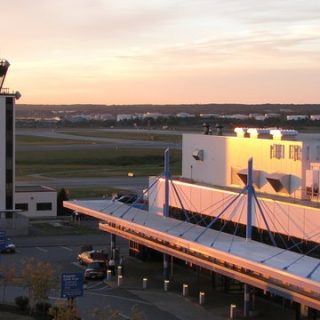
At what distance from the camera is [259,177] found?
3734 cm

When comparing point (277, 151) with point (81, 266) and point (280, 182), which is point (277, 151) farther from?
point (81, 266)

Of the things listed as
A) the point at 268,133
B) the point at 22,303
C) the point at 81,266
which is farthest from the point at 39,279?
the point at 268,133

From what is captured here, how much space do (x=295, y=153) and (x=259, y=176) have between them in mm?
2999

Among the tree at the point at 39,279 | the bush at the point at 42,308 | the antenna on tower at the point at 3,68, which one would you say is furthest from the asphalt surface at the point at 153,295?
the antenna on tower at the point at 3,68

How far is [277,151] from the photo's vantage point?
1417 inches

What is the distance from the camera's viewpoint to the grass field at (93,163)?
106m

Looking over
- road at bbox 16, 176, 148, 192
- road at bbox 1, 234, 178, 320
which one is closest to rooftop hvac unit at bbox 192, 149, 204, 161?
road at bbox 1, 234, 178, 320

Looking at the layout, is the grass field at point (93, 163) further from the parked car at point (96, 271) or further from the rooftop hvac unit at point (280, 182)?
the rooftop hvac unit at point (280, 182)

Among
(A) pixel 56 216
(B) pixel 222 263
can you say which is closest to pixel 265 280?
(B) pixel 222 263

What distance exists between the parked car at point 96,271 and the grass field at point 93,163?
56017 mm

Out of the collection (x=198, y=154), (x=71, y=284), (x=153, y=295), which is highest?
(x=198, y=154)

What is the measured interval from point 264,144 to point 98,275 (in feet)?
34.3

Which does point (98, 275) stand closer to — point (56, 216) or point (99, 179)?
point (56, 216)

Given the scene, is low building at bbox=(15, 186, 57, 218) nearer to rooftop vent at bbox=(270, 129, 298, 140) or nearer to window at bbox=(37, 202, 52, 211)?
window at bbox=(37, 202, 52, 211)
